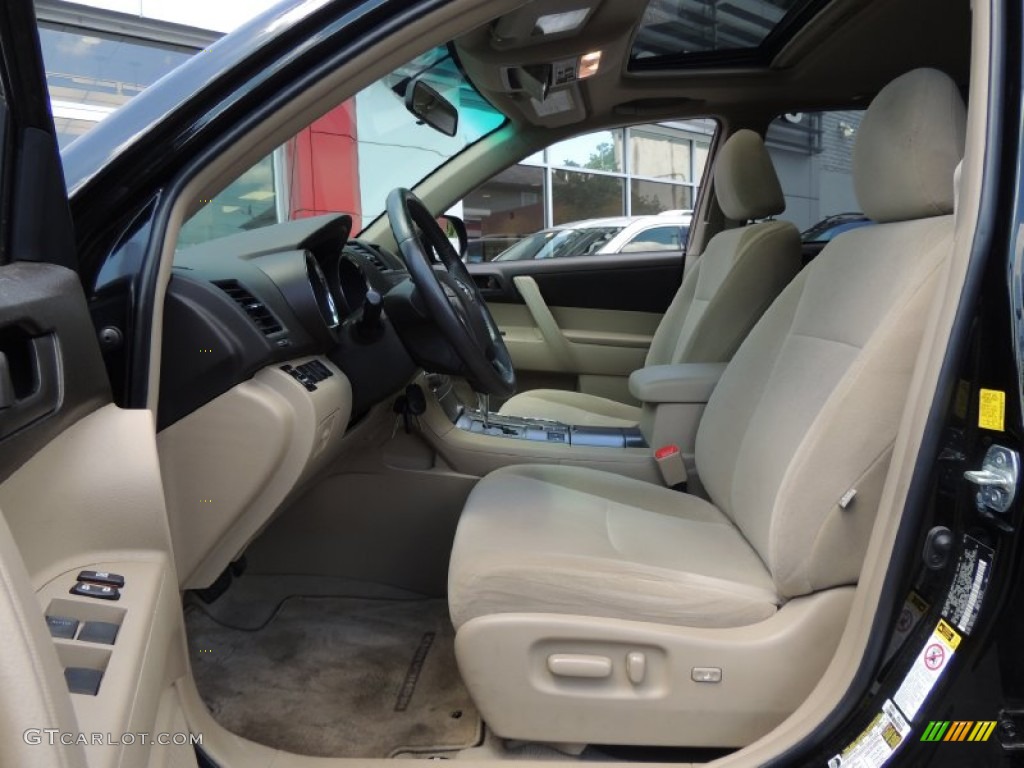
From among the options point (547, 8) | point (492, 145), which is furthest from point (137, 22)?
point (547, 8)

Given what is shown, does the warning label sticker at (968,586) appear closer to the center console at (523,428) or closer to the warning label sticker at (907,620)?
the warning label sticker at (907,620)

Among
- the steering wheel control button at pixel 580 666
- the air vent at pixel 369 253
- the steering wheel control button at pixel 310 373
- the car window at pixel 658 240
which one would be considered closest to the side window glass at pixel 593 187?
the car window at pixel 658 240

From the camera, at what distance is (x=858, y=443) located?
44.5 inches

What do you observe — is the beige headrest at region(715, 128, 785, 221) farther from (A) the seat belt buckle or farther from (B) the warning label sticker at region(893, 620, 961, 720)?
(B) the warning label sticker at region(893, 620, 961, 720)

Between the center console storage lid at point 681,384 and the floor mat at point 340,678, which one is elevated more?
the center console storage lid at point 681,384

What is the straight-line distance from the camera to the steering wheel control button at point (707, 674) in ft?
3.63

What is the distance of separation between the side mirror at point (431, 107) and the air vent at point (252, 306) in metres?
1.14

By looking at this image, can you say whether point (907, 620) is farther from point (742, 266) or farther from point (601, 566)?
point (742, 266)

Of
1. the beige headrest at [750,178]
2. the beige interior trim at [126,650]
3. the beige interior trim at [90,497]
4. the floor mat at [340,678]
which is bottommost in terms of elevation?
the floor mat at [340,678]

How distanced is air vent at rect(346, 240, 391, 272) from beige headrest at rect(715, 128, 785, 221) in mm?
1089

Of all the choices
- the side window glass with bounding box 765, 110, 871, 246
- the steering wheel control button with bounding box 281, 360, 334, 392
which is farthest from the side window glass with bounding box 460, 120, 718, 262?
the steering wheel control button with bounding box 281, 360, 334, 392

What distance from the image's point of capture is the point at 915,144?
3.86ft

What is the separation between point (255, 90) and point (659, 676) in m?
0.97

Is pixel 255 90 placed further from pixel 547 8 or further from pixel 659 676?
pixel 547 8
